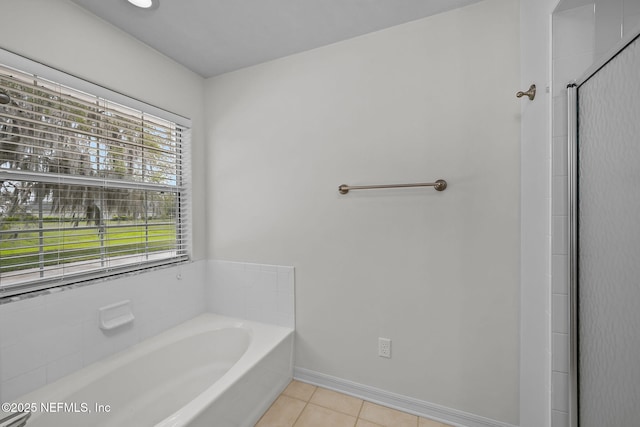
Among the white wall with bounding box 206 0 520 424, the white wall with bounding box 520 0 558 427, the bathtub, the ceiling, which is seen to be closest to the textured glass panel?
the white wall with bounding box 520 0 558 427

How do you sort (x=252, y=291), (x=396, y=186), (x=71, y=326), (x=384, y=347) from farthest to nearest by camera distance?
(x=252, y=291) < (x=384, y=347) < (x=396, y=186) < (x=71, y=326)

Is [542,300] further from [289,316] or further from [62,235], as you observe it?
[62,235]

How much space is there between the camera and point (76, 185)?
1.49m

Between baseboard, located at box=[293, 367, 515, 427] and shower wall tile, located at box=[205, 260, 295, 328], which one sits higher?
shower wall tile, located at box=[205, 260, 295, 328]

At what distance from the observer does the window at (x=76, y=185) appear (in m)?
1.25

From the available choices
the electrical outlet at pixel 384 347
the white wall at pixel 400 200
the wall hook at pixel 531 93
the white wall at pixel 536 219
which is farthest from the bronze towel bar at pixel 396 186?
the electrical outlet at pixel 384 347

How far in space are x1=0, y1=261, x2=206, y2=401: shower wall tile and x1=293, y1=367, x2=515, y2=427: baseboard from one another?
1.06 metres

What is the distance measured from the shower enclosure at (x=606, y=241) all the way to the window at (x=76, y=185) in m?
2.25

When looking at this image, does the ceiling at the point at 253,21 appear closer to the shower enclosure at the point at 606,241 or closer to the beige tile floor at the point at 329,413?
the shower enclosure at the point at 606,241

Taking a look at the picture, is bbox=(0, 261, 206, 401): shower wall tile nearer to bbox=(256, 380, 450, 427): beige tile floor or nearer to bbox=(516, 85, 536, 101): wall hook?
bbox=(256, 380, 450, 427): beige tile floor

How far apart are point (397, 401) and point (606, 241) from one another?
138cm

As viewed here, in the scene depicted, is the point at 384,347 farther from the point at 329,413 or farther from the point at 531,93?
the point at 531,93

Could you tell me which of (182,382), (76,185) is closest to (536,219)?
(182,382)

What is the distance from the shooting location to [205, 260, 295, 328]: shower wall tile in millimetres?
1934
